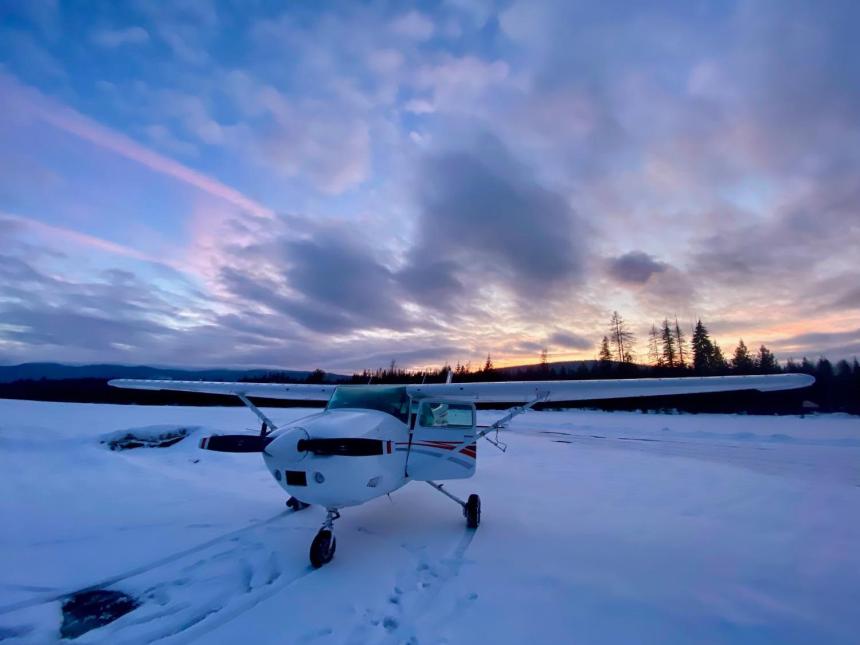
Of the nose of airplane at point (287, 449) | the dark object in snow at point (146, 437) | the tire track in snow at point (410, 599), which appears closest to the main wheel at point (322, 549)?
the tire track in snow at point (410, 599)

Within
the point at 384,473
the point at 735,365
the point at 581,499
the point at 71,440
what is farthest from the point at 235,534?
the point at 735,365

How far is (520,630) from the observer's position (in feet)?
10.9

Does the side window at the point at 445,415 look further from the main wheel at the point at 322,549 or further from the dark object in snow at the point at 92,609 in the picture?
the dark object in snow at the point at 92,609

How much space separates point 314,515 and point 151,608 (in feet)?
9.99

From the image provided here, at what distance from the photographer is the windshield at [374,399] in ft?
19.4

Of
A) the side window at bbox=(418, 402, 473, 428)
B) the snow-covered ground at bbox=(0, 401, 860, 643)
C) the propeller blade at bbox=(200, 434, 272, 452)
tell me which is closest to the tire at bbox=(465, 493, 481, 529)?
the snow-covered ground at bbox=(0, 401, 860, 643)

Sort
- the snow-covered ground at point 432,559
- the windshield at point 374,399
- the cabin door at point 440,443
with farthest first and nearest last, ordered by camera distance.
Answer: the cabin door at point 440,443, the windshield at point 374,399, the snow-covered ground at point 432,559

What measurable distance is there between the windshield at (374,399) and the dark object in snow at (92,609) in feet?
9.65

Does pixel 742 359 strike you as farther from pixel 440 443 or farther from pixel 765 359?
pixel 440 443

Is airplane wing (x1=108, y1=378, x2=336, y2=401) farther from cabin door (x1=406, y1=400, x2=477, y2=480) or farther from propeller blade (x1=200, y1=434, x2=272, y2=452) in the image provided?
propeller blade (x1=200, y1=434, x2=272, y2=452)

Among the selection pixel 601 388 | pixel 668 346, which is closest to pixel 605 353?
pixel 668 346

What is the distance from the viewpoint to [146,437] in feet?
37.2

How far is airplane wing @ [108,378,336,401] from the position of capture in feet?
25.6

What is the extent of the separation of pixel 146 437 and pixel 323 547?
9.76 m
